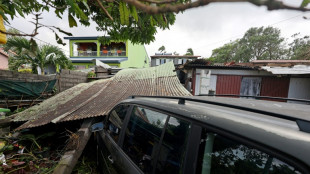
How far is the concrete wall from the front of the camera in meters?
5.34

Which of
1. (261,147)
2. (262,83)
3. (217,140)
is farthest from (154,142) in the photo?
(262,83)

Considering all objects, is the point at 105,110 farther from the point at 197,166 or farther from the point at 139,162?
the point at 197,166

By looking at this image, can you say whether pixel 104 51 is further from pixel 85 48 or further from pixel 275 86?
pixel 275 86

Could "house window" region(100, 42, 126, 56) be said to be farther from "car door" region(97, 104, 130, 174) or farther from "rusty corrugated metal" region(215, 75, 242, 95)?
"car door" region(97, 104, 130, 174)

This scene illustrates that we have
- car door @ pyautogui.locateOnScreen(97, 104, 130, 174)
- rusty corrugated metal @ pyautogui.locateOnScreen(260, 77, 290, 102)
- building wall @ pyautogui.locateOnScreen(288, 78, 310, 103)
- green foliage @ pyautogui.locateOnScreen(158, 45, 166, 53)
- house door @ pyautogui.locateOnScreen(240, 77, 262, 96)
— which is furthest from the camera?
green foliage @ pyautogui.locateOnScreen(158, 45, 166, 53)

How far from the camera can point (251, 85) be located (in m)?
8.50

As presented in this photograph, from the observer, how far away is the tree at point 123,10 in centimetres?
44

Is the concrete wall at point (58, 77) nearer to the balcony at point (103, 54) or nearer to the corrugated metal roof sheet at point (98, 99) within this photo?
the corrugated metal roof sheet at point (98, 99)

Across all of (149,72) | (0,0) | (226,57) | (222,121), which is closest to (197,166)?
(222,121)

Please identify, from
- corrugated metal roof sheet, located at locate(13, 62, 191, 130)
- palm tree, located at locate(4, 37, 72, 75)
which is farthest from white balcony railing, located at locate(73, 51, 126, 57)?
corrugated metal roof sheet, located at locate(13, 62, 191, 130)

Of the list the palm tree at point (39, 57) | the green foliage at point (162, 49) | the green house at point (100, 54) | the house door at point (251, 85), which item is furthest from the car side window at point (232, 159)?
the green foliage at point (162, 49)

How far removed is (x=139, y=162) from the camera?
1.35m

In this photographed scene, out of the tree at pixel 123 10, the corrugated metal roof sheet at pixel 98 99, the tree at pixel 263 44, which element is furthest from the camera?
the tree at pixel 263 44

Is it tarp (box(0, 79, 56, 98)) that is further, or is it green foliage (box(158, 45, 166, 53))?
green foliage (box(158, 45, 166, 53))
